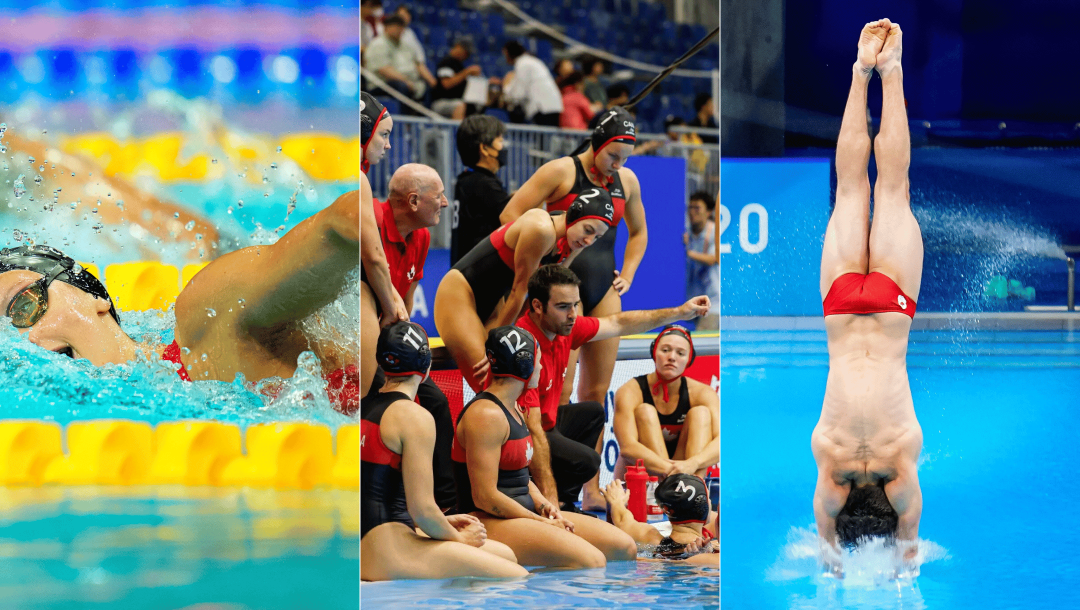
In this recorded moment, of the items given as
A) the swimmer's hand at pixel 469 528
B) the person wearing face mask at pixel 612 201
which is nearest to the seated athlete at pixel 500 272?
the person wearing face mask at pixel 612 201

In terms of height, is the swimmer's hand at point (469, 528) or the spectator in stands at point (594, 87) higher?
the spectator in stands at point (594, 87)

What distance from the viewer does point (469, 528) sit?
3561 millimetres

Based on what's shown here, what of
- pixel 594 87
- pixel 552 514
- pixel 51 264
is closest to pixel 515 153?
pixel 594 87

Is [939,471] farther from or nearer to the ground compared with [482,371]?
nearer to the ground

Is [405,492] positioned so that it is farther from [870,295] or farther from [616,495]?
[870,295]

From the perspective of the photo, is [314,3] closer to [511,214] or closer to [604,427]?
[511,214]

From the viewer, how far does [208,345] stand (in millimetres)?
3191

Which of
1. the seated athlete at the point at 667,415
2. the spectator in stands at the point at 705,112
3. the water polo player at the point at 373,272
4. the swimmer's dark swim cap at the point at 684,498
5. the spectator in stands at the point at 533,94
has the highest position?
the spectator in stands at the point at 705,112

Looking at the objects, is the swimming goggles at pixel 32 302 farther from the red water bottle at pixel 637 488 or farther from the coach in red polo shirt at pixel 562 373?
the red water bottle at pixel 637 488

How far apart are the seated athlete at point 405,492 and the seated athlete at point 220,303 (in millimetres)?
335

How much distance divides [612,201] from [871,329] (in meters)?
1.32

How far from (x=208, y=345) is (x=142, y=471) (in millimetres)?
469

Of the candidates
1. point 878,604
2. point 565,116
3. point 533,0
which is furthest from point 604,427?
point 533,0

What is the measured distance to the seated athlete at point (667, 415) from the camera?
165 inches
